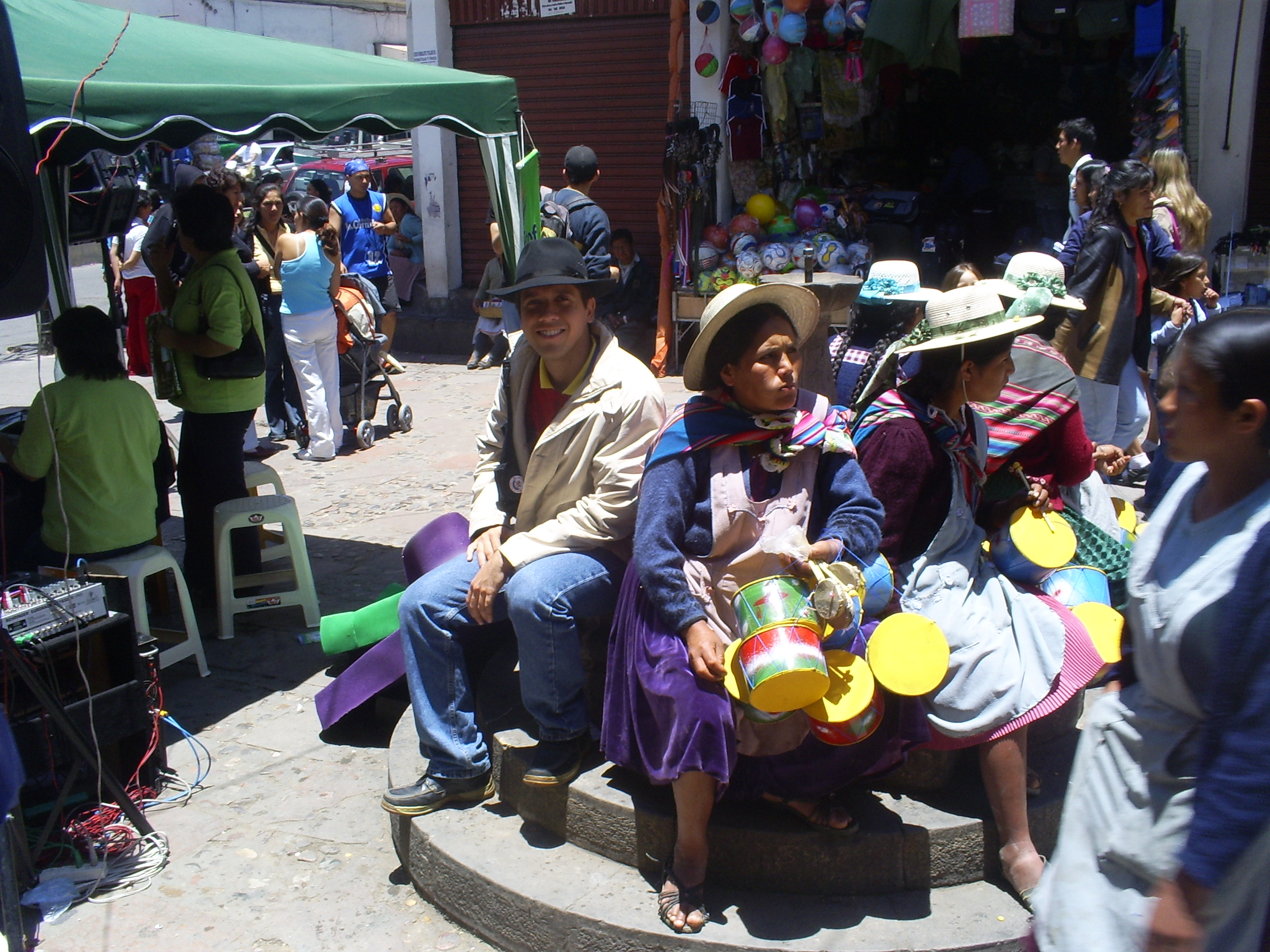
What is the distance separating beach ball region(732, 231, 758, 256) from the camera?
973 centimetres

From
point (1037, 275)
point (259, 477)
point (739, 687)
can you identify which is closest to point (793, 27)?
point (1037, 275)

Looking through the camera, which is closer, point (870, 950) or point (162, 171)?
point (870, 950)

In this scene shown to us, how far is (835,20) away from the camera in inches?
369

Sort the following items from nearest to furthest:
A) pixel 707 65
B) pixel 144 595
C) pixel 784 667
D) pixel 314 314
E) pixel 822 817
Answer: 1. pixel 784 667
2. pixel 822 817
3. pixel 144 595
4. pixel 314 314
5. pixel 707 65

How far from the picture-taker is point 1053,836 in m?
2.93

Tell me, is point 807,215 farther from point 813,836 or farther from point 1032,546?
point 813,836

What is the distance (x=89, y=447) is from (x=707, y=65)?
24.5ft

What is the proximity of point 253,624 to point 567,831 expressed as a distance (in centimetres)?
271

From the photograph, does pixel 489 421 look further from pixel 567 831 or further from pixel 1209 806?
pixel 1209 806

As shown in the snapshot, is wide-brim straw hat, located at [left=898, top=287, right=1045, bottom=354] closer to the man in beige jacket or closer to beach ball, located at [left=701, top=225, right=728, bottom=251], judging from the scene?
the man in beige jacket

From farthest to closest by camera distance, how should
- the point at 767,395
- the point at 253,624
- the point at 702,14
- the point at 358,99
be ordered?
the point at 702,14
the point at 253,624
the point at 358,99
the point at 767,395

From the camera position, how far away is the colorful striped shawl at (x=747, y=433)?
2.78m

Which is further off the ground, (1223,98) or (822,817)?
(1223,98)

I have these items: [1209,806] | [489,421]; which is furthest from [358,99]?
[1209,806]
